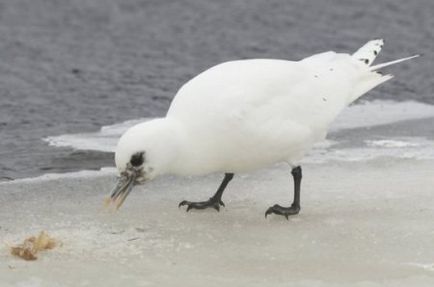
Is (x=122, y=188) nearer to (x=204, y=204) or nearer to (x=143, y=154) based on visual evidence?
(x=143, y=154)

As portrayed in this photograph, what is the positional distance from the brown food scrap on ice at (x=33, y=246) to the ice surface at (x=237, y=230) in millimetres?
47

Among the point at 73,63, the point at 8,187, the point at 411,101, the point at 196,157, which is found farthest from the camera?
the point at 73,63

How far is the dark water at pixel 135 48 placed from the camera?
29.0ft

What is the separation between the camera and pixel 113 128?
8.53 meters

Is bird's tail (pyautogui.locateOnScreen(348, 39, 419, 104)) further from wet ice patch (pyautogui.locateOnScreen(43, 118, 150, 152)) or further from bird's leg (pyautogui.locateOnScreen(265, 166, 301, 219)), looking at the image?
wet ice patch (pyautogui.locateOnScreen(43, 118, 150, 152))

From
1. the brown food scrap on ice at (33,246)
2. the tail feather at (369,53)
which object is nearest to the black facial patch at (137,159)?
the brown food scrap on ice at (33,246)

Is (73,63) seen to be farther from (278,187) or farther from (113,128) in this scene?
(278,187)

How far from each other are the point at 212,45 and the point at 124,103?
8.11ft

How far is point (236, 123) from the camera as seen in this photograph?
5.56 metres

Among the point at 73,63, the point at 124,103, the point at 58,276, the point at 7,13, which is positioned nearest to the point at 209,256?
the point at 58,276

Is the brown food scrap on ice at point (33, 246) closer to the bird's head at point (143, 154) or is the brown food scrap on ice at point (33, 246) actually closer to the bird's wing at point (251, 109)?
the bird's head at point (143, 154)

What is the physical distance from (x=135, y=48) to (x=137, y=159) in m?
6.48

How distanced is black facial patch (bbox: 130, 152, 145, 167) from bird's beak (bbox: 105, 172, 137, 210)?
6 cm

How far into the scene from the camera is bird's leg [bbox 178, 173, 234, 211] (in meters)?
6.16
